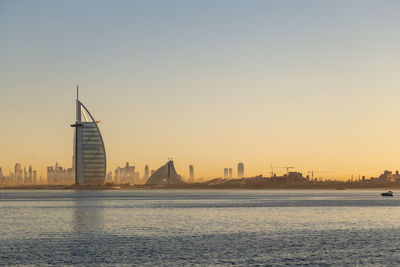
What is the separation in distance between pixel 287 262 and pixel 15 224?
62.9 m

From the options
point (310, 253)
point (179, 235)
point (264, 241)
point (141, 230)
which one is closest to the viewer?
point (310, 253)

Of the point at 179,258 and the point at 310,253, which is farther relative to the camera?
the point at 310,253

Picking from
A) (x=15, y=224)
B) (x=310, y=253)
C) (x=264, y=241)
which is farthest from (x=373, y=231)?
(x=15, y=224)

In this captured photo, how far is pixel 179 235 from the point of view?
83.2m

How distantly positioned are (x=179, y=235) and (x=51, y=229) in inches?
946

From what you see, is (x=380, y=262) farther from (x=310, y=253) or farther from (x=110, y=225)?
(x=110, y=225)

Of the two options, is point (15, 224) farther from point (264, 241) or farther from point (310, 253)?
point (310, 253)

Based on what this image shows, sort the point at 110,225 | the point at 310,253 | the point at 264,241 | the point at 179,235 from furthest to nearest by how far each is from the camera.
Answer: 1. the point at 110,225
2. the point at 179,235
3. the point at 264,241
4. the point at 310,253

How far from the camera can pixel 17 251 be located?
63.6 meters

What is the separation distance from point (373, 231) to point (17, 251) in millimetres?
57942

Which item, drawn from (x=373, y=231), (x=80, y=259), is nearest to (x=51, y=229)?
(x=80, y=259)

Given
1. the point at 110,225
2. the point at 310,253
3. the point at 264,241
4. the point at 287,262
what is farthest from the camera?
the point at 110,225

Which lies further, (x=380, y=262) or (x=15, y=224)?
(x=15, y=224)

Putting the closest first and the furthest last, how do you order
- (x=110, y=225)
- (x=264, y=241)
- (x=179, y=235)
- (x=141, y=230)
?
(x=264, y=241) < (x=179, y=235) < (x=141, y=230) < (x=110, y=225)
